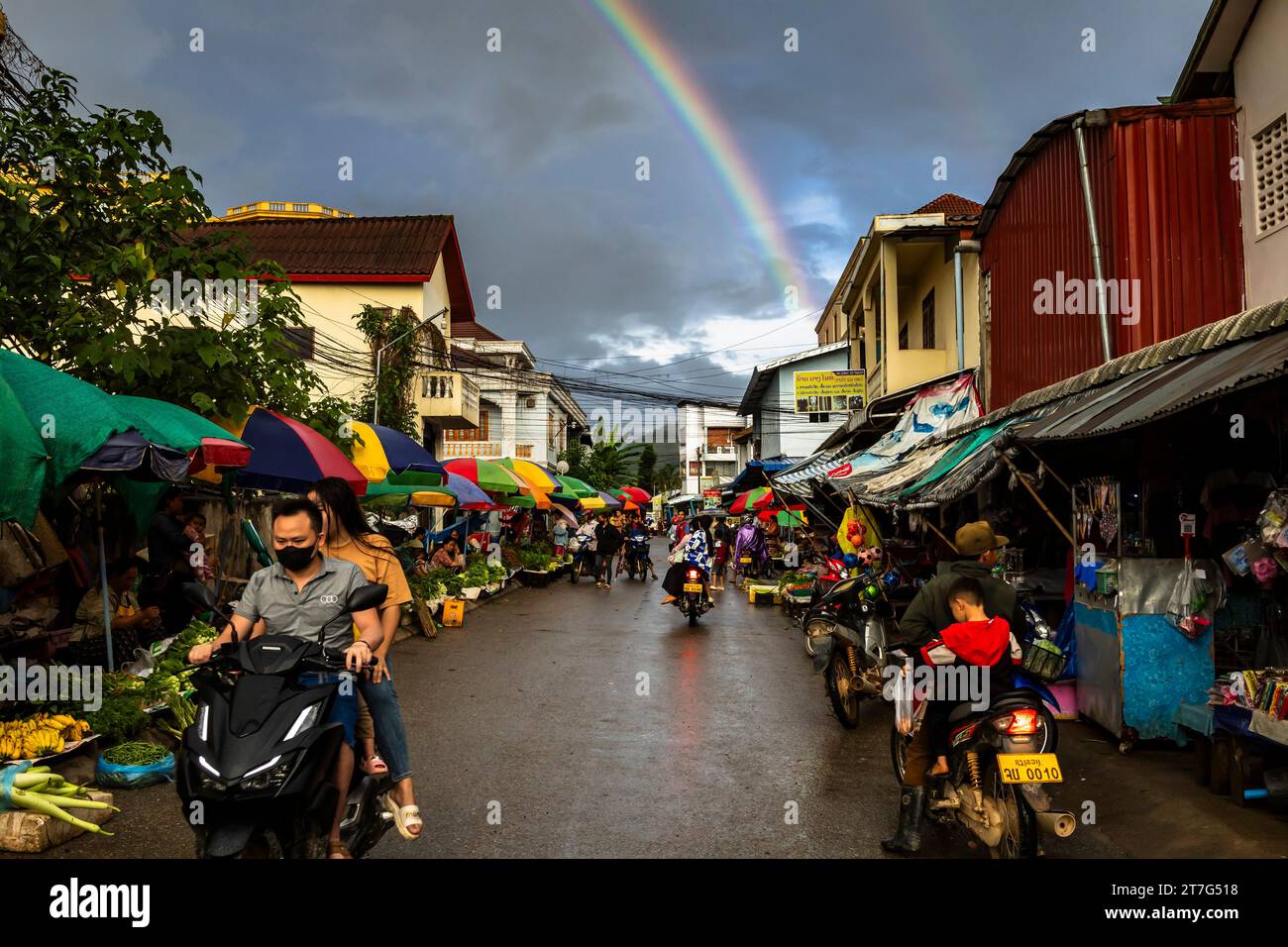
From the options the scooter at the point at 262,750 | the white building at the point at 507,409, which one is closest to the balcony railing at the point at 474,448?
the white building at the point at 507,409

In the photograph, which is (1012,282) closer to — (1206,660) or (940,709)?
(1206,660)

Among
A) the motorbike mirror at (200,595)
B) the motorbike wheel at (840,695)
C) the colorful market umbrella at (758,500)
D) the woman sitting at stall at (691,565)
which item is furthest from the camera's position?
the colorful market umbrella at (758,500)

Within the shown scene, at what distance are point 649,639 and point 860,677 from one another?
657 centimetres

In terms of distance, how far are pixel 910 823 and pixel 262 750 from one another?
3357 millimetres

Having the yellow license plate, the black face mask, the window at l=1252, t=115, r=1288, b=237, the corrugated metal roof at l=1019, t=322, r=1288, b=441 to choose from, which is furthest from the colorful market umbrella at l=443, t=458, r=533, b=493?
the yellow license plate

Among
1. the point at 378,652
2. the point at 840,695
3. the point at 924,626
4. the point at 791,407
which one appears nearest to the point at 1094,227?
the point at 840,695

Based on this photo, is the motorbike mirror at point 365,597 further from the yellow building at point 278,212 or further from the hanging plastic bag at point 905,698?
the yellow building at point 278,212

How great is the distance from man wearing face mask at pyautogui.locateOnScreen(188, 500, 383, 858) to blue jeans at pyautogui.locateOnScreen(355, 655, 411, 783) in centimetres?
21

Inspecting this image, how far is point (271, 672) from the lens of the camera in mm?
3705

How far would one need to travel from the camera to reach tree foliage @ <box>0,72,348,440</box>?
9.28 metres

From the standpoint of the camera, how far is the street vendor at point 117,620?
8.30 metres

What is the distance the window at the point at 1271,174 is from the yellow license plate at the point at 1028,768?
7.44 meters

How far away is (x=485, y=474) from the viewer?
2061cm
